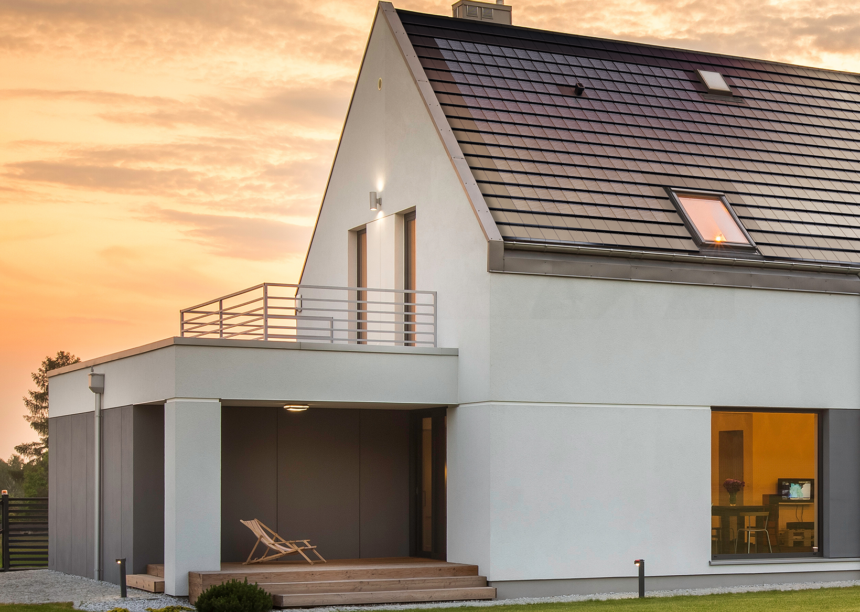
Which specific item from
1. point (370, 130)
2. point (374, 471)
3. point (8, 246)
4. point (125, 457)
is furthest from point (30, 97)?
point (374, 471)

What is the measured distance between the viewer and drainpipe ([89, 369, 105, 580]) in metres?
14.6

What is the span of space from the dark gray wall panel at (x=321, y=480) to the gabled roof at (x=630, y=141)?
4.11m

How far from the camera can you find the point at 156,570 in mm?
12992

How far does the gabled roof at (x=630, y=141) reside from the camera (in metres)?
13.7

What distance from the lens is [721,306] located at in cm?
1371

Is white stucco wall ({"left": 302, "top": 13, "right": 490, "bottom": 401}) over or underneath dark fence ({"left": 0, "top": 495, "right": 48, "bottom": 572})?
over

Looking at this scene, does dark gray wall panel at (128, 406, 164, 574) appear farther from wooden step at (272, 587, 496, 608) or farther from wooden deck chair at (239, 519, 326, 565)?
wooden step at (272, 587, 496, 608)

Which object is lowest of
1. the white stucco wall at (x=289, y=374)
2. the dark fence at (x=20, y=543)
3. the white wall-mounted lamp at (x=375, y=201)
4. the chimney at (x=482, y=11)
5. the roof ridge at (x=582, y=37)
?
the dark fence at (x=20, y=543)

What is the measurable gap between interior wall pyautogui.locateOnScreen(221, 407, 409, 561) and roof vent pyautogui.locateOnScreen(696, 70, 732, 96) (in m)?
7.69

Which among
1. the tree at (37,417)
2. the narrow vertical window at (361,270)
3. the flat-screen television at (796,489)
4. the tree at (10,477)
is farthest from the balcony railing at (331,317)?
the tree at (10,477)

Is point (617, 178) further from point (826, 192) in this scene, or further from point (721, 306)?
point (826, 192)

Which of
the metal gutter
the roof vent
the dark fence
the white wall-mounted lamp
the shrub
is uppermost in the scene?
the roof vent

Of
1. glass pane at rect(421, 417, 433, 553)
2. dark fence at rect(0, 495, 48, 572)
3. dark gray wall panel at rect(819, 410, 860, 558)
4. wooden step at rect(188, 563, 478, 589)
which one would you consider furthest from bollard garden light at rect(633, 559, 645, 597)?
dark fence at rect(0, 495, 48, 572)

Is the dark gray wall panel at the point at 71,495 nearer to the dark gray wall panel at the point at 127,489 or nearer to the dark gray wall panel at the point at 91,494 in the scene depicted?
the dark gray wall panel at the point at 91,494
